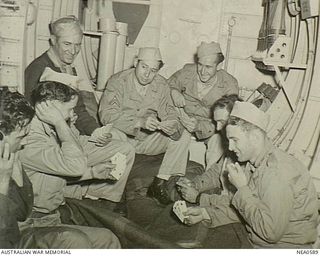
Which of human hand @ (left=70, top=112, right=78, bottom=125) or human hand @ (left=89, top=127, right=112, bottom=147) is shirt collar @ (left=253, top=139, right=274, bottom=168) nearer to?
human hand @ (left=89, top=127, right=112, bottom=147)

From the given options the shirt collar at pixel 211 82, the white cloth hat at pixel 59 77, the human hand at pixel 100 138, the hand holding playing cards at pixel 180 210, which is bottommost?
the hand holding playing cards at pixel 180 210

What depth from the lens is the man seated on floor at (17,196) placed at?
1.86m

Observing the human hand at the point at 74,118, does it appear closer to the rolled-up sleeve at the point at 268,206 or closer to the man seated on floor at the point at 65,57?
the man seated on floor at the point at 65,57

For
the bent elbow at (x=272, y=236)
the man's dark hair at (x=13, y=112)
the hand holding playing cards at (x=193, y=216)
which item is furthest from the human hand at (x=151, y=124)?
the bent elbow at (x=272, y=236)

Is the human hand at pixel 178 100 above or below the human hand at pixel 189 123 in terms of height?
above

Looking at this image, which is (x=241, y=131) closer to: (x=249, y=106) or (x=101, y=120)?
(x=249, y=106)

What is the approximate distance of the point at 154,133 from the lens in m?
2.15


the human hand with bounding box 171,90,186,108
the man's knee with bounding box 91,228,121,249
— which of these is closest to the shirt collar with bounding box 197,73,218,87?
the human hand with bounding box 171,90,186,108

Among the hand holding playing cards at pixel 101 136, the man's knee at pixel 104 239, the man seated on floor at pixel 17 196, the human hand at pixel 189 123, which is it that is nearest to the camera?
the man seated on floor at pixel 17 196

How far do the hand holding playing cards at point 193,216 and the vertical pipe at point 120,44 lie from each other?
606 millimetres

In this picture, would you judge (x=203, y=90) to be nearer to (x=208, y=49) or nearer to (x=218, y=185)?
(x=208, y=49)

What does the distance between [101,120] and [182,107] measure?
0.32 metres

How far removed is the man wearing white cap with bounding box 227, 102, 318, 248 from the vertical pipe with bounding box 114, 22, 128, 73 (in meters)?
0.48

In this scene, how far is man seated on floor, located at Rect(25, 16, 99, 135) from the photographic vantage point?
81.4 inches
